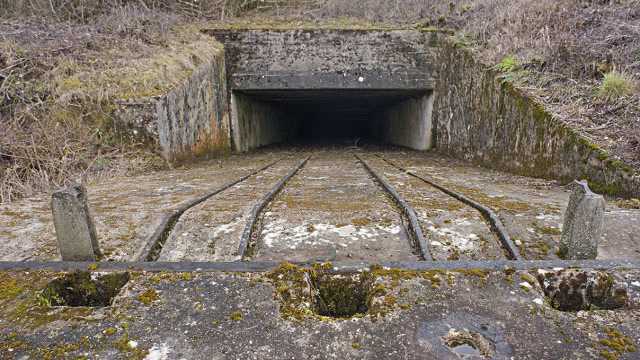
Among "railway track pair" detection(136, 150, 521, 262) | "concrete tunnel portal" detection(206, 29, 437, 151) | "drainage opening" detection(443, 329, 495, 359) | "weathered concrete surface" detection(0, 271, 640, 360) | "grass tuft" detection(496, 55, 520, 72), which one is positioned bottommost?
"drainage opening" detection(443, 329, 495, 359)

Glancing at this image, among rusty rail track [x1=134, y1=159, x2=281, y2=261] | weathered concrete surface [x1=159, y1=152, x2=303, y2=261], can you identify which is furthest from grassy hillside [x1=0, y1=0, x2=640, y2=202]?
weathered concrete surface [x1=159, y1=152, x2=303, y2=261]

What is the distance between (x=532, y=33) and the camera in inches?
263

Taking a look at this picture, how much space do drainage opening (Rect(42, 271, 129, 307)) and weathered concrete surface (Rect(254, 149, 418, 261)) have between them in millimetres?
833

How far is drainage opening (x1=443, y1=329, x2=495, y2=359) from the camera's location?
152cm

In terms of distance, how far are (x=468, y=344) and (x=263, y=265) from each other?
1.09 m

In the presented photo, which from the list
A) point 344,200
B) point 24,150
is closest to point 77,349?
point 344,200

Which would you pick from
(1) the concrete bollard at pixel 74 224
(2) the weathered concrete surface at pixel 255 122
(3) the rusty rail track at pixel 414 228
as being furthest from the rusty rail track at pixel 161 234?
(2) the weathered concrete surface at pixel 255 122

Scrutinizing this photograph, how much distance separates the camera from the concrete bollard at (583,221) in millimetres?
2002

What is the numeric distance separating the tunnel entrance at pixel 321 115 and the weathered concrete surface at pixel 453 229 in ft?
21.0

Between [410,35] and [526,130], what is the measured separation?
456 cm

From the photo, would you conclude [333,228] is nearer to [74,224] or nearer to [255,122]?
[74,224]

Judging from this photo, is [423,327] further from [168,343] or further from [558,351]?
[168,343]

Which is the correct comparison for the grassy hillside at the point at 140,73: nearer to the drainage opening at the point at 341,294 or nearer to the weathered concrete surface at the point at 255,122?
the weathered concrete surface at the point at 255,122

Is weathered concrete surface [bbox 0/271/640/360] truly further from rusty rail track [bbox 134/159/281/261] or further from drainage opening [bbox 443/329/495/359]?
rusty rail track [bbox 134/159/281/261]
